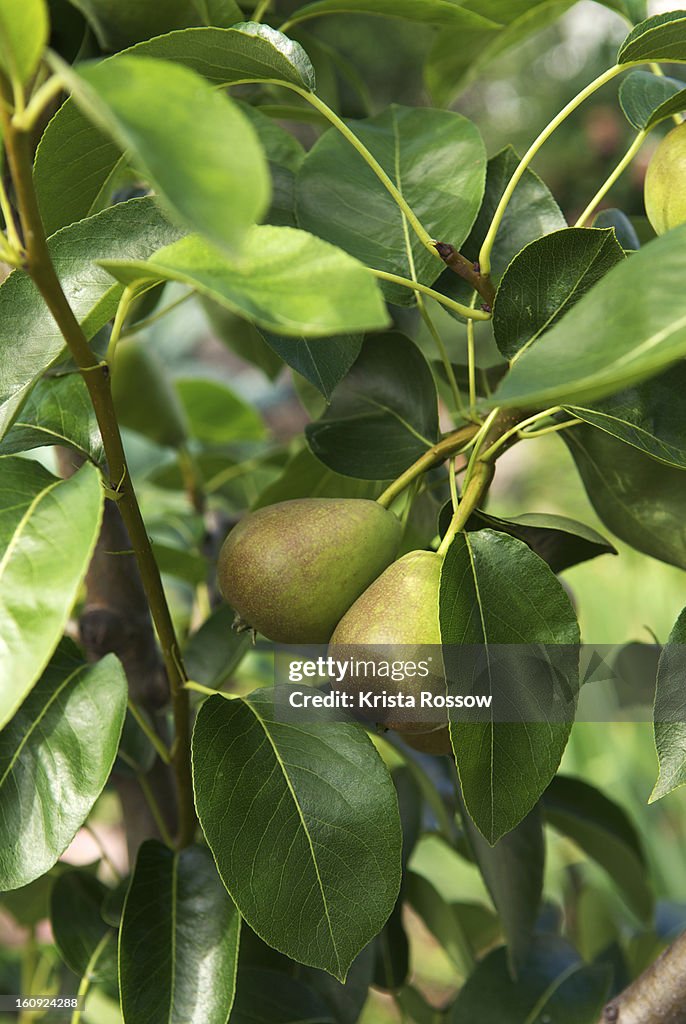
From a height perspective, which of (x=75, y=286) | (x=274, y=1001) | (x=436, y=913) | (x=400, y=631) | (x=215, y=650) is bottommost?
(x=436, y=913)

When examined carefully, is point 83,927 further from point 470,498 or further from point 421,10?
point 421,10

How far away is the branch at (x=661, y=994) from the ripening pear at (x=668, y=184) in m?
0.28

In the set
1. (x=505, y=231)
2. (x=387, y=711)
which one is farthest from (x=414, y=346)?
(x=387, y=711)

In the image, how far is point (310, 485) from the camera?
0.48 metres

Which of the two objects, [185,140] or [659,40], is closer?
[185,140]

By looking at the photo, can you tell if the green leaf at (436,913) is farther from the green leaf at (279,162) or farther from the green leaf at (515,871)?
the green leaf at (279,162)

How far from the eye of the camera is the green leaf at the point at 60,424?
360 mm

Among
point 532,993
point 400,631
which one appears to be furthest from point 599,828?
point 400,631

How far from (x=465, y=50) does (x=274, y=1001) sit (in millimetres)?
538

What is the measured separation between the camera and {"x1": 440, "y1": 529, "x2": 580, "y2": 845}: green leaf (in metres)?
0.32

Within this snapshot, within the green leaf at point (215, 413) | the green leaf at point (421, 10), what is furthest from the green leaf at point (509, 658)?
the green leaf at point (215, 413)

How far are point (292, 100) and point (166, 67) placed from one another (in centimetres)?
37

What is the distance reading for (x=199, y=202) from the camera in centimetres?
19

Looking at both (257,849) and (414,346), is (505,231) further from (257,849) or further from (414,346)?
(257,849)
